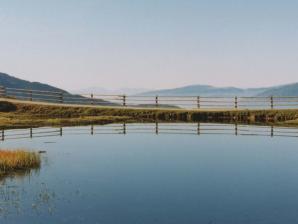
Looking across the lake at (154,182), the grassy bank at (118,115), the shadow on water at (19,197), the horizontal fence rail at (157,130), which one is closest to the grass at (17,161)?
the lake at (154,182)

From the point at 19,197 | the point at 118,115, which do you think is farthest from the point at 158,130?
the point at 19,197

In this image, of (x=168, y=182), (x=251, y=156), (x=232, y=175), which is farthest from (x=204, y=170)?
(x=251, y=156)

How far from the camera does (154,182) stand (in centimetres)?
2247

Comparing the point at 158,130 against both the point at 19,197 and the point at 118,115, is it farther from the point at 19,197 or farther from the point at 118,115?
the point at 19,197

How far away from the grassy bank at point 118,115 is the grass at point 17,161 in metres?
23.3

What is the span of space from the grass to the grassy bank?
23.3m

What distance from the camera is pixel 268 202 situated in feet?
62.3

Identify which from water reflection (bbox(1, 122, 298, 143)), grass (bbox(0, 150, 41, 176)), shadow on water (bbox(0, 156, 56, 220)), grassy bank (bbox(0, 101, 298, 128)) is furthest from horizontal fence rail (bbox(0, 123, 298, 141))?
shadow on water (bbox(0, 156, 56, 220))

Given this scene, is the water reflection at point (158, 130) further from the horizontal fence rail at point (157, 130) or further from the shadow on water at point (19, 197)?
the shadow on water at point (19, 197)

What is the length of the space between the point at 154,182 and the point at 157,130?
23.1 m

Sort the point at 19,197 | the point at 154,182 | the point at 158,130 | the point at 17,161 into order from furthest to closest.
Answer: the point at 158,130
the point at 17,161
the point at 154,182
the point at 19,197

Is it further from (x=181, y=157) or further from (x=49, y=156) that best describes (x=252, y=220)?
(x=49, y=156)

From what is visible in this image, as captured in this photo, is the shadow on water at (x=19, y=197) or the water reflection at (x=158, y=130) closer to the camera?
the shadow on water at (x=19, y=197)

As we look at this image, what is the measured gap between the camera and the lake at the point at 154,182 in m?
17.3
